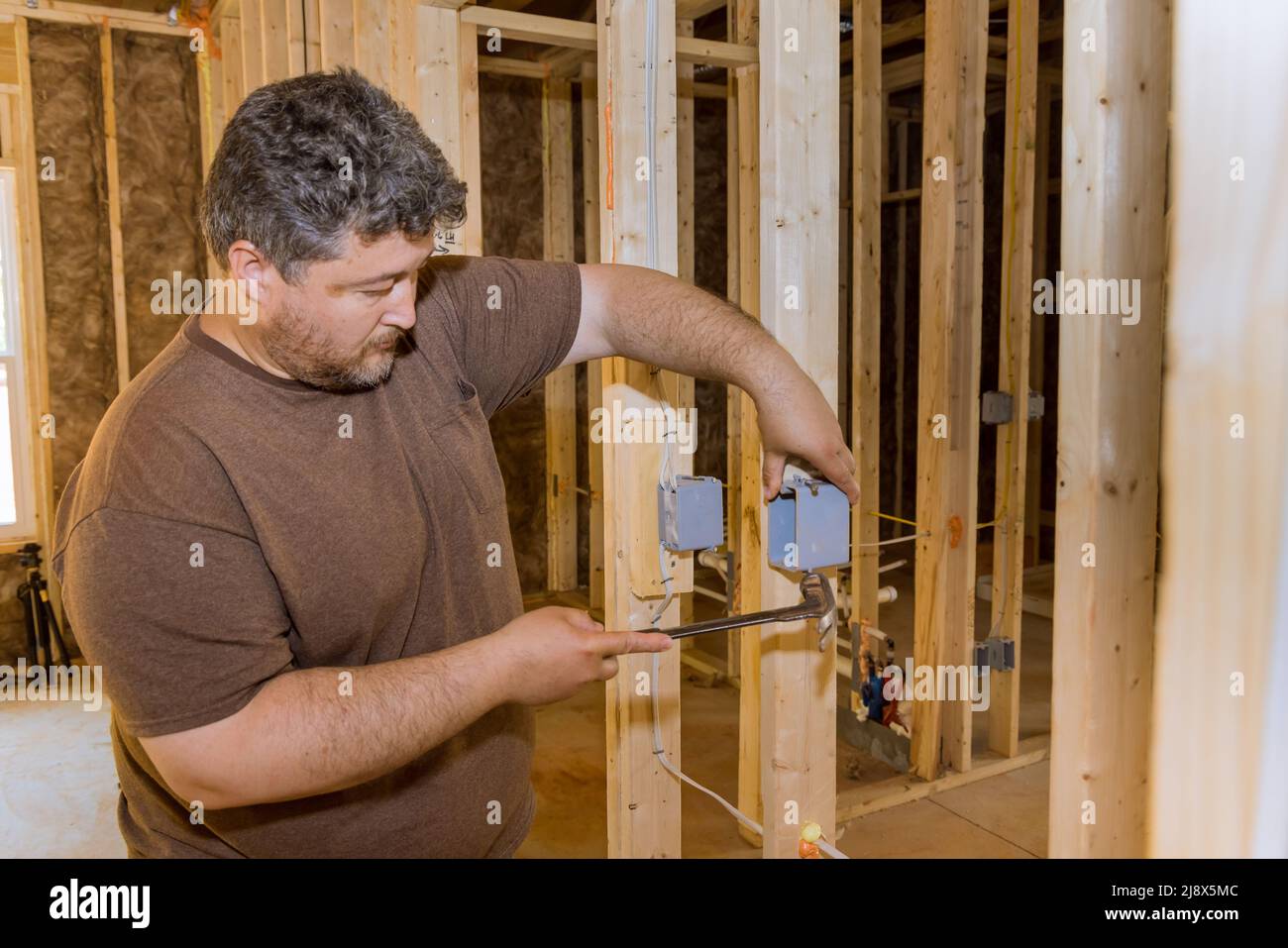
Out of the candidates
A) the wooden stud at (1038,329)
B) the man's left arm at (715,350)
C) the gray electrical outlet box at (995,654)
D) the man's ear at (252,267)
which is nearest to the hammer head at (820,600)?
the man's left arm at (715,350)

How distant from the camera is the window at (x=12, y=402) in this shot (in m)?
4.56

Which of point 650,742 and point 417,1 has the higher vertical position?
point 417,1

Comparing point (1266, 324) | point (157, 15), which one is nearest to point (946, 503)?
point (1266, 324)

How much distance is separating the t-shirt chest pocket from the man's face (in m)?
0.15

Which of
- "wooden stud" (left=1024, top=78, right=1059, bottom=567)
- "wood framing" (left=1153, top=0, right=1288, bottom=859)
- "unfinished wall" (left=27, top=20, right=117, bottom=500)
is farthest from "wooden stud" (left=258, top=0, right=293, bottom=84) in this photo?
"wooden stud" (left=1024, top=78, right=1059, bottom=567)

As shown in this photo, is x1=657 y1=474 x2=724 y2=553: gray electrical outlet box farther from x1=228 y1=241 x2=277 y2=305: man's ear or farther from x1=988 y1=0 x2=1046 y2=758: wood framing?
x1=988 y1=0 x2=1046 y2=758: wood framing

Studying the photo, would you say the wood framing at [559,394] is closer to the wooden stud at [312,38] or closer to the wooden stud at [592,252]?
the wooden stud at [592,252]

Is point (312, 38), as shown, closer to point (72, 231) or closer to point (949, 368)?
point (72, 231)

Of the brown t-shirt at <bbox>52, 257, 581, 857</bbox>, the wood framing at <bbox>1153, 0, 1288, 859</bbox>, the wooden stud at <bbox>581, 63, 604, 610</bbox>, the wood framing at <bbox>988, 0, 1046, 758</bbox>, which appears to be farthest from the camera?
the wooden stud at <bbox>581, 63, 604, 610</bbox>

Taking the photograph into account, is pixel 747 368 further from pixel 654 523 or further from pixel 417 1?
pixel 417 1

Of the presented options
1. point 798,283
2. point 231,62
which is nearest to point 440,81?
point 798,283

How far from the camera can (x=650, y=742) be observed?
6.01 ft

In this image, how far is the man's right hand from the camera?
1182 mm
